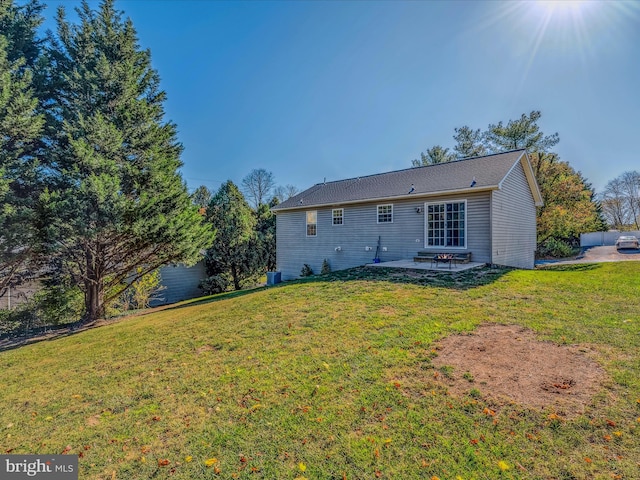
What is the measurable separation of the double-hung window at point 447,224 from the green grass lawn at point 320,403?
4.97m

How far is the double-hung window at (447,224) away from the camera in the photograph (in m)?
11.3

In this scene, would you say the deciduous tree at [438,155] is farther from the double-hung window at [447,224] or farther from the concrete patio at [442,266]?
the concrete patio at [442,266]

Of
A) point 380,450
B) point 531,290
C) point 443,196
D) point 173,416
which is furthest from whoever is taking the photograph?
point 443,196

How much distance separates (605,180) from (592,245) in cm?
1790

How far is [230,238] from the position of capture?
18.1 m

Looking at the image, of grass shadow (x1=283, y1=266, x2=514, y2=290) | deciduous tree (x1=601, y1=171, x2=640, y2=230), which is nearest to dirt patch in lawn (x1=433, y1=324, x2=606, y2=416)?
grass shadow (x1=283, y1=266, x2=514, y2=290)

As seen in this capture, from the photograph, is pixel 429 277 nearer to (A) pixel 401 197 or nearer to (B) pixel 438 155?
(A) pixel 401 197

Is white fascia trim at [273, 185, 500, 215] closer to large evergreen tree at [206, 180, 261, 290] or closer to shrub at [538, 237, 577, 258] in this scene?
large evergreen tree at [206, 180, 261, 290]

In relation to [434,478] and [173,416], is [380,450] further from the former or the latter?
[173,416]

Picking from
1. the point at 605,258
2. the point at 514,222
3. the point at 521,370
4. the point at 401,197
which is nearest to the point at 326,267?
the point at 401,197

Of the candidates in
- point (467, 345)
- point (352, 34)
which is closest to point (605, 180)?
point (352, 34)

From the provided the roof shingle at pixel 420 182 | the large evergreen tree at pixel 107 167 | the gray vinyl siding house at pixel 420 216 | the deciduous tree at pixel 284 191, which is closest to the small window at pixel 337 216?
the gray vinyl siding house at pixel 420 216

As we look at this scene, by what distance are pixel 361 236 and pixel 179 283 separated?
10705 millimetres

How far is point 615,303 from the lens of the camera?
20.4 feet
